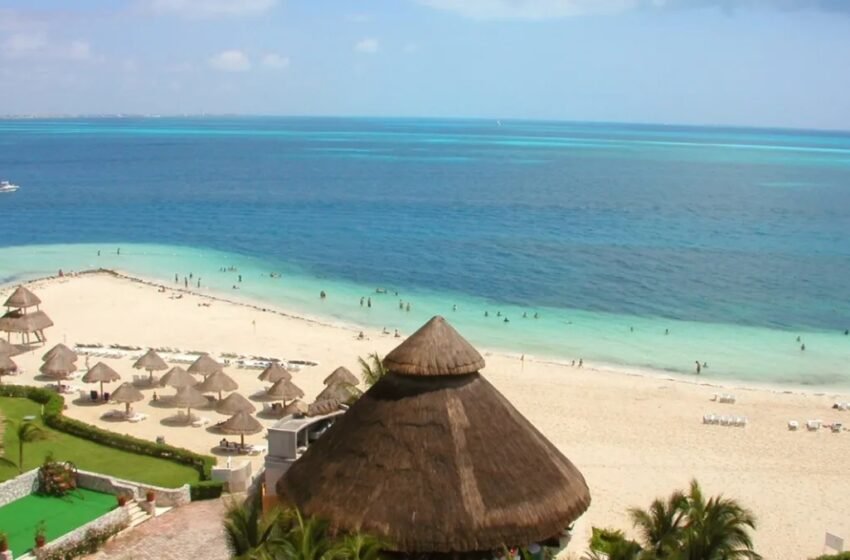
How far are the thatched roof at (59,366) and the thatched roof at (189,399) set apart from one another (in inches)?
177

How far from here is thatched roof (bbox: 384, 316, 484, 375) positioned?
11477mm

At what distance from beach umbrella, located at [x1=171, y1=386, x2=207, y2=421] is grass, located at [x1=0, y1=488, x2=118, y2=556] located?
583 cm

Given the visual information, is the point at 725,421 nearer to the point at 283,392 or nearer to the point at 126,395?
the point at 283,392

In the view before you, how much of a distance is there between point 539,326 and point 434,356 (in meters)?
30.1

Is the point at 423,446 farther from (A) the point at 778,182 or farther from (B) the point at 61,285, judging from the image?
(A) the point at 778,182

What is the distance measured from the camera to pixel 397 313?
140 ft

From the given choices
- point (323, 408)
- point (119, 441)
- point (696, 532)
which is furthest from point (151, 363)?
point (696, 532)

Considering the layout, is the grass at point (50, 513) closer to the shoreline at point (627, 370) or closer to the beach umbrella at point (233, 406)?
the beach umbrella at point (233, 406)

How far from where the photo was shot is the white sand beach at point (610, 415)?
65.4 ft

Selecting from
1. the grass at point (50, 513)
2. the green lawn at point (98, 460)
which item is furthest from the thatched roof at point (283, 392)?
the grass at point (50, 513)

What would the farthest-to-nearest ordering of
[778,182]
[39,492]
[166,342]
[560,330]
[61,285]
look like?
[778,182], [61,285], [560,330], [166,342], [39,492]

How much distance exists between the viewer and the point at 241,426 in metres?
21.3

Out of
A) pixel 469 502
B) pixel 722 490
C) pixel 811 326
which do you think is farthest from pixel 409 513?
pixel 811 326

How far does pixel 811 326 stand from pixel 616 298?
10.1 metres
